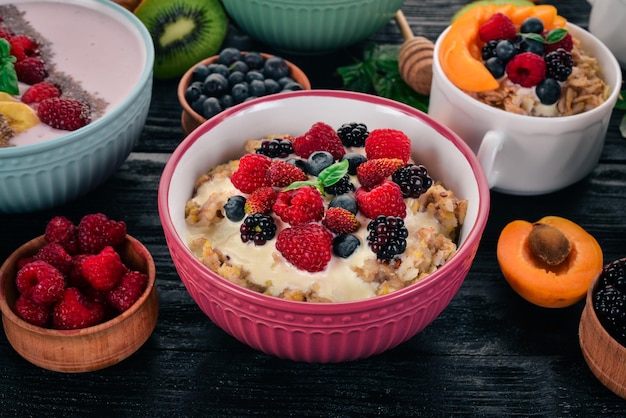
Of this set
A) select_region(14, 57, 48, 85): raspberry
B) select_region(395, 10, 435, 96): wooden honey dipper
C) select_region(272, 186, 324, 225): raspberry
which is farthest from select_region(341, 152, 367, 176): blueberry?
select_region(14, 57, 48, 85): raspberry

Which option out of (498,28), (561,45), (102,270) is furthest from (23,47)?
(561,45)

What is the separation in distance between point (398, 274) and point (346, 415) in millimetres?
219

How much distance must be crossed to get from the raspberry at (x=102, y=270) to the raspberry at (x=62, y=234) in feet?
0.26

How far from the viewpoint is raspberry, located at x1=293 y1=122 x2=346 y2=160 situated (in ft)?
3.93

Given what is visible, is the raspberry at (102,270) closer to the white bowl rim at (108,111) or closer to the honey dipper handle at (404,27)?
the white bowl rim at (108,111)

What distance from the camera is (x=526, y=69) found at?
137 centimetres

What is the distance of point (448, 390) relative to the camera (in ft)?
3.75

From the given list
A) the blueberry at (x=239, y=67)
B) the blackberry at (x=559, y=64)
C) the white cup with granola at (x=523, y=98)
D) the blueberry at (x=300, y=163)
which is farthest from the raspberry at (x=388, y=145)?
the blueberry at (x=239, y=67)

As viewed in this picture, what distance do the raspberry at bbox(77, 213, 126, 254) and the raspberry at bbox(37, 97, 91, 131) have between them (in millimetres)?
187

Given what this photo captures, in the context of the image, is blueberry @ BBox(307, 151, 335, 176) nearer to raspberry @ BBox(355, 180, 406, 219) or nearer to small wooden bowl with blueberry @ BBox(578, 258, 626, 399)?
raspberry @ BBox(355, 180, 406, 219)

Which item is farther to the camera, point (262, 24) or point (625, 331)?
point (262, 24)

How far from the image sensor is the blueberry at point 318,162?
3.82ft

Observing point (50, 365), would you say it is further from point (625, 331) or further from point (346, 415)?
point (625, 331)

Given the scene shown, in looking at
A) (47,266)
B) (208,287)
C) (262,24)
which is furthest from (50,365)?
(262,24)
